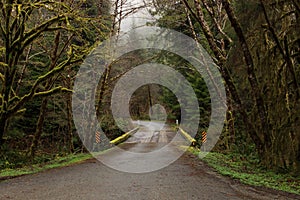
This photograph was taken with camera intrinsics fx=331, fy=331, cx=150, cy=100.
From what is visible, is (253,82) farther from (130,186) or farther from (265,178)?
(130,186)

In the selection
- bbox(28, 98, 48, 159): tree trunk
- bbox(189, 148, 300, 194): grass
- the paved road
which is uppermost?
bbox(28, 98, 48, 159): tree trunk

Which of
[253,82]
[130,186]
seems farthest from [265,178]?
[130,186]

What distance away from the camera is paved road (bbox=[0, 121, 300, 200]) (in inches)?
264

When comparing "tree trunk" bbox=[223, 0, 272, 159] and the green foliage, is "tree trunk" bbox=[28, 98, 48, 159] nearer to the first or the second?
the green foliage

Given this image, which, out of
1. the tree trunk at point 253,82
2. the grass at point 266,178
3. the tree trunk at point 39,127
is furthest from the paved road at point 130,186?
the tree trunk at point 39,127

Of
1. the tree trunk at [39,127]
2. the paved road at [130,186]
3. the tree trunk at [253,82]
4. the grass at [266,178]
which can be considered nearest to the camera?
the paved road at [130,186]

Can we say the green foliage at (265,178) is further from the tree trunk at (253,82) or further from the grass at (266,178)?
the tree trunk at (253,82)

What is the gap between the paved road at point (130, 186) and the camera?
671 centimetres

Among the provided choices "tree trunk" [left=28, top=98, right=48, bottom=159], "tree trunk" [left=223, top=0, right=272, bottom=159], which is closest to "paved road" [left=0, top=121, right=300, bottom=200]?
"tree trunk" [left=223, top=0, right=272, bottom=159]

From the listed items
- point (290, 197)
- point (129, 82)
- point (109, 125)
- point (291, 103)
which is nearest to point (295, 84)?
point (291, 103)

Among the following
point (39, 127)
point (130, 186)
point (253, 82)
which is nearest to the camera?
point (130, 186)

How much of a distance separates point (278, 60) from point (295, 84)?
1082mm

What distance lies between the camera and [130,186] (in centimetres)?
773

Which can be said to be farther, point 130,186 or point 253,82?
point 253,82
